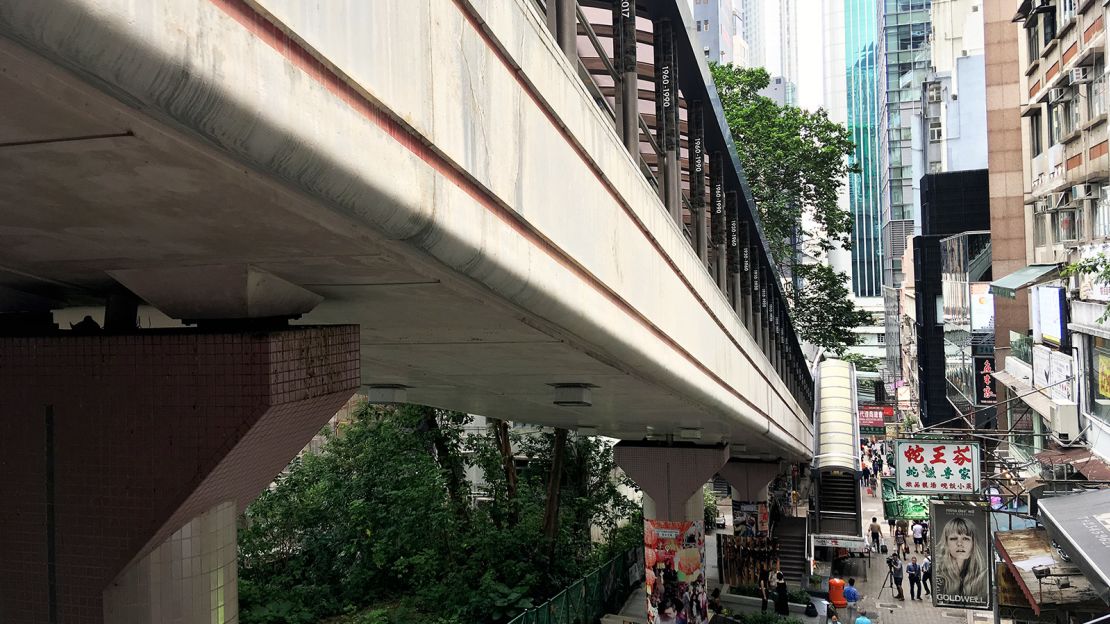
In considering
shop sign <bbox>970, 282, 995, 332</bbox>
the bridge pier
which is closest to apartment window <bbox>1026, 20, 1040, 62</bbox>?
shop sign <bbox>970, 282, 995, 332</bbox>

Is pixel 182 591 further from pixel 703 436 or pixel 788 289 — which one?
pixel 788 289

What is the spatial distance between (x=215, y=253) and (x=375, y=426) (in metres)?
21.0

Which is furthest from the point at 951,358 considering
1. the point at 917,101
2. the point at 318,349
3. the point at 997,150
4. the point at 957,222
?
the point at 318,349

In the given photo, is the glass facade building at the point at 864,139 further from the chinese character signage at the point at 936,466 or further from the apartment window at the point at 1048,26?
the chinese character signage at the point at 936,466

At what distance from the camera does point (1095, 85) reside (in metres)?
20.2

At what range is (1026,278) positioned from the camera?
26.6 m

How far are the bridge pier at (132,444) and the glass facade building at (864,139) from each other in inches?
5061

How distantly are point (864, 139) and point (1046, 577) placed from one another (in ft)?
496

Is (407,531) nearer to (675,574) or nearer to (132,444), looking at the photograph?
(675,574)

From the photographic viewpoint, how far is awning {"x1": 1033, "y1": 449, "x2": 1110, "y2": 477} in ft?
56.2

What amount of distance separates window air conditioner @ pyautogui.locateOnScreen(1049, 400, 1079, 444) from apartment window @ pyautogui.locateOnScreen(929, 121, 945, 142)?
98.4 ft

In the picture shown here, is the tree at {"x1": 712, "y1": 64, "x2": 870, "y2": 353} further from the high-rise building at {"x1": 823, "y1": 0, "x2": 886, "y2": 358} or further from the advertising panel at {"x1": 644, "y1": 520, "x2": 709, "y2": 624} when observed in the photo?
the high-rise building at {"x1": 823, "y1": 0, "x2": 886, "y2": 358}

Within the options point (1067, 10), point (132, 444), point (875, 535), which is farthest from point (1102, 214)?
point (132, 444)

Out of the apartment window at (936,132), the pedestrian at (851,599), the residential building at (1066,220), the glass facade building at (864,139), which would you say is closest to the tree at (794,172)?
the residential building at (1066,220)
